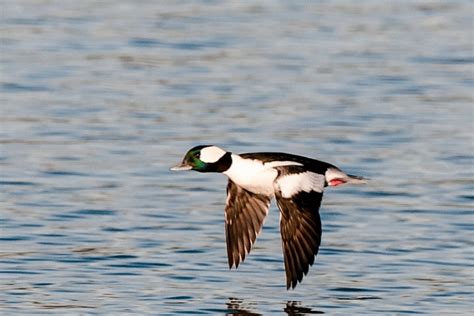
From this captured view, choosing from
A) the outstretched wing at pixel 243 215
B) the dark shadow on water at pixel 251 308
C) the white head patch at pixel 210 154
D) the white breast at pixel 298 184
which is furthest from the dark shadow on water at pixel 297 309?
the white head patch at pixel 210 154

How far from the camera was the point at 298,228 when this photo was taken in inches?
408

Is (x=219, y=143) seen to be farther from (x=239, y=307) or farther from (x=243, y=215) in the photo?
(x=239, y=307)

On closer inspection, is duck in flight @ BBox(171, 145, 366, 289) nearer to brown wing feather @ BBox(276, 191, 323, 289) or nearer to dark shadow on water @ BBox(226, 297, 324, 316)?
brown wing feather @ BBox(276, 191, 323, 289)

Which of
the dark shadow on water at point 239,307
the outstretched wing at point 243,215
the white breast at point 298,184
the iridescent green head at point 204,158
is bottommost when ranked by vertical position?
the dark shadow on water at point 239,307

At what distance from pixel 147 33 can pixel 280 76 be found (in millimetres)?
3671

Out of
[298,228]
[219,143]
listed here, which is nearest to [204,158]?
[298,228]

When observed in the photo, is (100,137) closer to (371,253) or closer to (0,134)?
(0,134)

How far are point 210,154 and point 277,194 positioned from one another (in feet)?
2.58

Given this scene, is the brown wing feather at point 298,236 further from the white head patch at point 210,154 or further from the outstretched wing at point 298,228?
the white head patch at point 210,154

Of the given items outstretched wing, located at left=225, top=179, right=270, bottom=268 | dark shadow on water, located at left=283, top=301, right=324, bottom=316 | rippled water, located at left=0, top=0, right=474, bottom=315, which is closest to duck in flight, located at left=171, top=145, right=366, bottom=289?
outstretched wing, located at left=225, top=179, right=270, bottom=268

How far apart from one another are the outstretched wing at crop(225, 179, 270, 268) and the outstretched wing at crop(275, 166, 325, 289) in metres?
1.14

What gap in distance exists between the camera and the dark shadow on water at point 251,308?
10.4 meters

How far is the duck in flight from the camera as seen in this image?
10.4 metres

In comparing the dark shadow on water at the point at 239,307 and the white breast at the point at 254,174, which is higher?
the white breast at the point at 254,174
